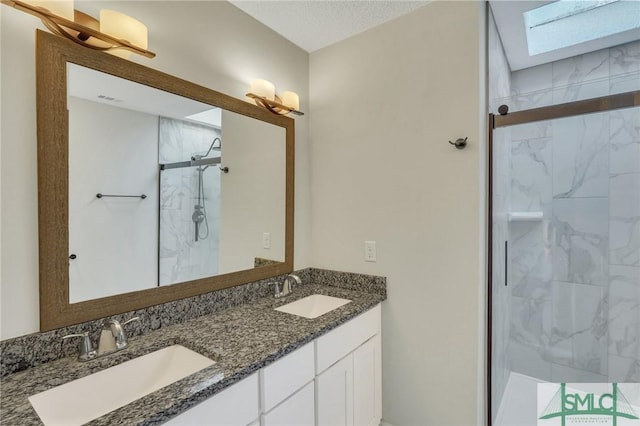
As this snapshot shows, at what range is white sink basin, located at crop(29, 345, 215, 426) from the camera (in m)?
0.93

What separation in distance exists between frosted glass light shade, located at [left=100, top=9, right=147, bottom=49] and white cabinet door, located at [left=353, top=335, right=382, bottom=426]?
179cm

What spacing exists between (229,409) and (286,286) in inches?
37.8

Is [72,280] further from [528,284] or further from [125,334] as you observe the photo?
[528,284]

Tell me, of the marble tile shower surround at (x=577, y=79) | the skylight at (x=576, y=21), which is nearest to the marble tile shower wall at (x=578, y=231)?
the marble tile shower surround at (x=577, y=79)

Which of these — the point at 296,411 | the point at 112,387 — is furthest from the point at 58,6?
the point at 296,411

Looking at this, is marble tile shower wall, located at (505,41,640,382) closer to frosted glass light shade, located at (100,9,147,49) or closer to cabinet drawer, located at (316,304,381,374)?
cabinet drawer, located at (316,304,381,374)

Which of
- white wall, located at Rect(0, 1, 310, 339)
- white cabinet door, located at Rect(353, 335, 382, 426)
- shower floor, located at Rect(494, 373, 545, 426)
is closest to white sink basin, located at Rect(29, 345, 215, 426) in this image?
white wall, located at Rect(0, 1, 310, 339)

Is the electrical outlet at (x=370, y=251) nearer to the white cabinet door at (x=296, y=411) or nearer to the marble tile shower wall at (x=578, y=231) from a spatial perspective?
the white cabinet door at (x=296, y=411)

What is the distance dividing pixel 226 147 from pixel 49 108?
2.61 feet

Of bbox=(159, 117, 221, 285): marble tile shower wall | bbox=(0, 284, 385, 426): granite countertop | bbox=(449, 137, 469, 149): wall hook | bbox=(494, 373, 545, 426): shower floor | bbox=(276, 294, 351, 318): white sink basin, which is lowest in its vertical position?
bbox=(494, 373, 545, 426): shower floor

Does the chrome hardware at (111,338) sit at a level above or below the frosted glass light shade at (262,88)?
below

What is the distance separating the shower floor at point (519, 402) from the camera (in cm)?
205

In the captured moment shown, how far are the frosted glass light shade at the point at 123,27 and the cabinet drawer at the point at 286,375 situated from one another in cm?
139

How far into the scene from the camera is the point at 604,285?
200cm
